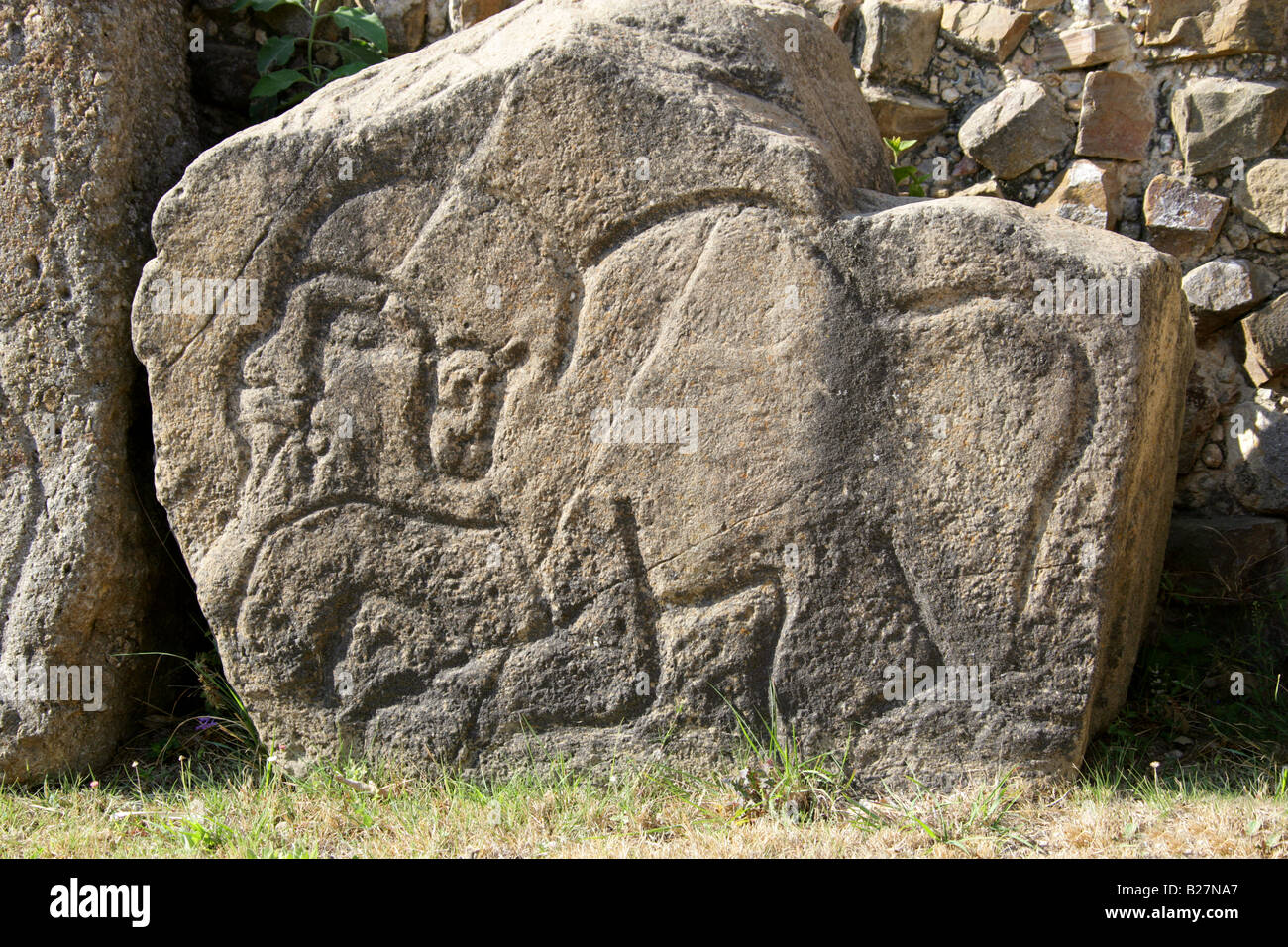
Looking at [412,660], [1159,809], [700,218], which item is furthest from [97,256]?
[1159,809]

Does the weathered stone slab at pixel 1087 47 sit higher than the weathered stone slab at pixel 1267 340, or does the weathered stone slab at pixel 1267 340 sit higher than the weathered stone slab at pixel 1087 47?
the weathered stone slab at pixel 1087 47

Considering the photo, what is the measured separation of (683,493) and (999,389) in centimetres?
75

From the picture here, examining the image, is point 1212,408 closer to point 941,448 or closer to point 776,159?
point 941,448

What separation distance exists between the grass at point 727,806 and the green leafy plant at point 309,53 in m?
1.94

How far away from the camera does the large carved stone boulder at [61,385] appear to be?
10.3 ft

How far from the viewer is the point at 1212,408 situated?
3.67 meters

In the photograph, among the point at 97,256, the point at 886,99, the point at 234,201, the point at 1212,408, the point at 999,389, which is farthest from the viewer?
the point at 886,99

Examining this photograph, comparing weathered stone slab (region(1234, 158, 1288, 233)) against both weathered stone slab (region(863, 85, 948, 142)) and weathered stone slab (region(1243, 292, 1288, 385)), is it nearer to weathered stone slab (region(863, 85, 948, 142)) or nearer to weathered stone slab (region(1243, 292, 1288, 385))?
weathered stone slab (region(1243, 292, 1288, 385))

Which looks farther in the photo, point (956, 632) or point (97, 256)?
Result: point (97, 256)

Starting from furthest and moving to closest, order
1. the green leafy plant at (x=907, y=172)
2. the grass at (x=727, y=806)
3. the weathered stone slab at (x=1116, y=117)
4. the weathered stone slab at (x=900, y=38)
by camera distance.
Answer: the weathered stone slab at (x=900, y=38)
the green leafy plant at (x=907, y=172)
the weathered stone slab at (x=1116, y=117)
the grass at (x=727, y=806)

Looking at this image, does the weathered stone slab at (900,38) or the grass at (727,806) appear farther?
the weathered stone slab at (900,38)

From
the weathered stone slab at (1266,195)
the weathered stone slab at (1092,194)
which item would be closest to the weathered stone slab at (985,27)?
the weathered stone slab at (1092,194)

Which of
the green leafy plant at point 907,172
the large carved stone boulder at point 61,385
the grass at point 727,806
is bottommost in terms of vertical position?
the grass at point 727,806

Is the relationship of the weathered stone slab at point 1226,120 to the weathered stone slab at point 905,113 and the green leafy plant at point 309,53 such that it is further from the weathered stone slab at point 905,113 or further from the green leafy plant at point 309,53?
the green leafy plant at point 309,53
